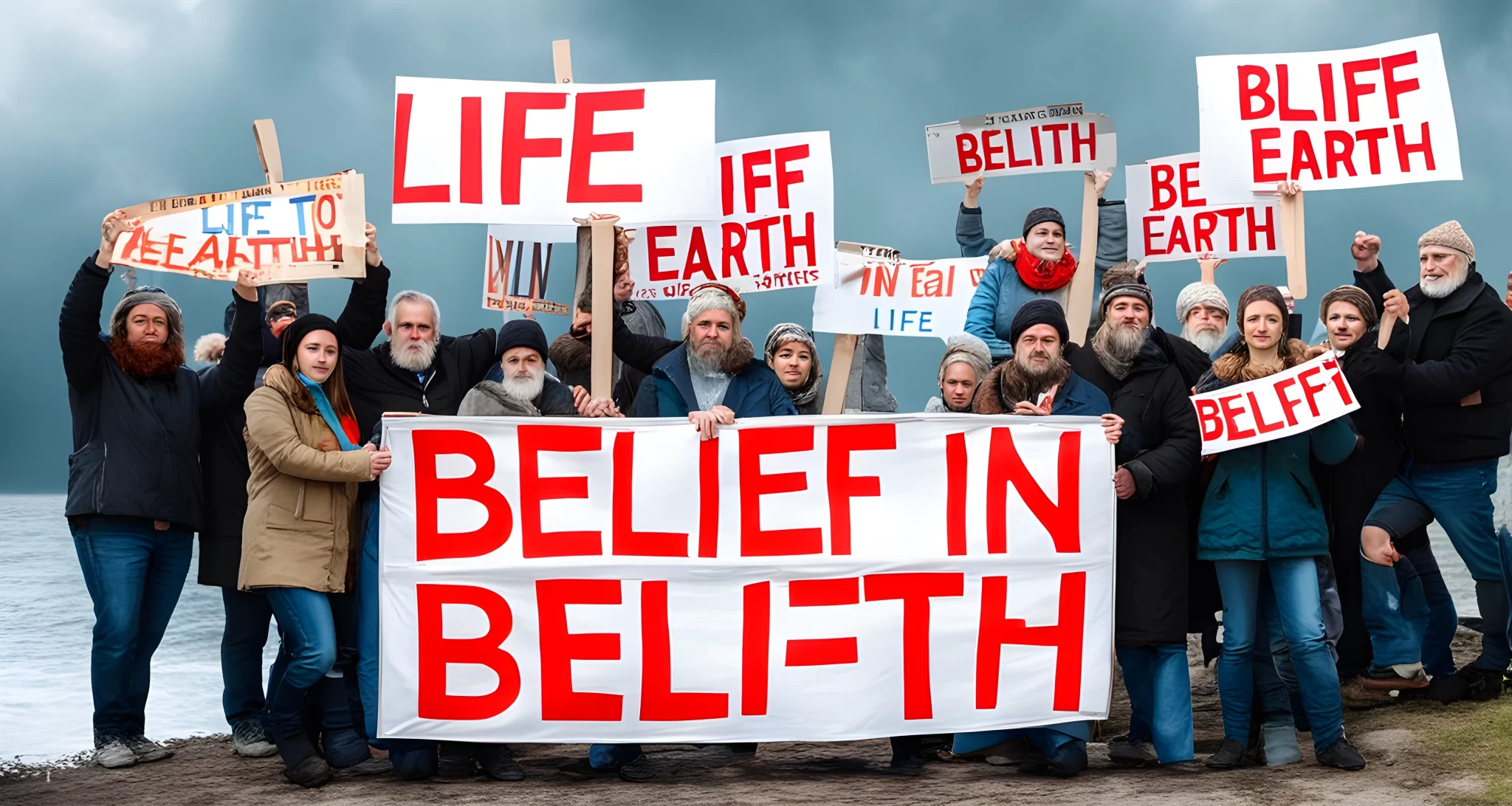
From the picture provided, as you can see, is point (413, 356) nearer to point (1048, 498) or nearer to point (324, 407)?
point (324, 407)

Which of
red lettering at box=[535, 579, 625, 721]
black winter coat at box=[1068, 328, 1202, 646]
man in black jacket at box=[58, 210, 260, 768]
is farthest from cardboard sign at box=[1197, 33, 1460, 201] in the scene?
man in black jacket at box=[58, 210, 260, 768]

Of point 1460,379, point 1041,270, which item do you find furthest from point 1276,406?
point 1041,270

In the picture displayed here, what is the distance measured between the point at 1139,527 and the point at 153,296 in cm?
472

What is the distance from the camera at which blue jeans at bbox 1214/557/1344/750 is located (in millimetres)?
5617

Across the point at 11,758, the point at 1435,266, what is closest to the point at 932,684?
the point at 1435,266

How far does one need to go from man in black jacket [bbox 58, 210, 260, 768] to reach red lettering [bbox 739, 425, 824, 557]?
7.91 feet

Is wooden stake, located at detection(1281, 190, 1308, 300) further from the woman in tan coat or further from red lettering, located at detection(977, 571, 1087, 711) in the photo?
the woman in tan coat

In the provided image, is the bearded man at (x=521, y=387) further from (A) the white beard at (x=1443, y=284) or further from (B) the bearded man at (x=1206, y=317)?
(A) the white beard at (x=1443, y=284)

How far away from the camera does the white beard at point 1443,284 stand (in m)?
6.62

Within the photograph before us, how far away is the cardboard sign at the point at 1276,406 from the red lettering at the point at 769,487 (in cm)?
168

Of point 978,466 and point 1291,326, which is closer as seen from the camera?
point 978,466

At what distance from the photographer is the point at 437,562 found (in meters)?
5.66

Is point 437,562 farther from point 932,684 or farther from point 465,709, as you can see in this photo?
point 932,684

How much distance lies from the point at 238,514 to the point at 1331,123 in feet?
19.9
